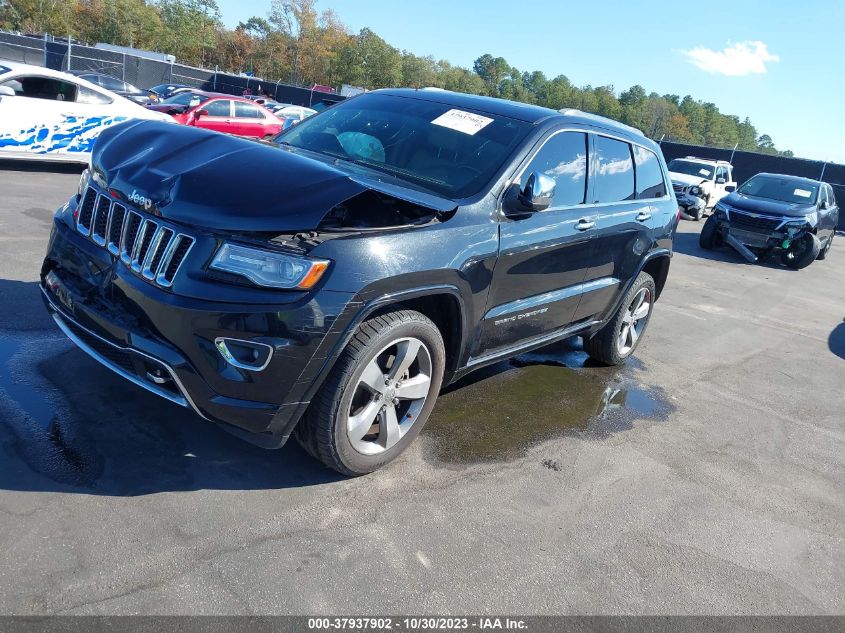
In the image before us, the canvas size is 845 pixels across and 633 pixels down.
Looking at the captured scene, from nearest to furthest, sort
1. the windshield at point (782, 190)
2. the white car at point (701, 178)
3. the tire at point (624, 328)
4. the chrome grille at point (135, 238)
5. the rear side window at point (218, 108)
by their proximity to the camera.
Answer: the chrome grille at point (135, 238)
the tire at point (624, 328)
the windshield at point (782, 190)
the rear side window at point (218, 108)
the white car at point (701, 178)

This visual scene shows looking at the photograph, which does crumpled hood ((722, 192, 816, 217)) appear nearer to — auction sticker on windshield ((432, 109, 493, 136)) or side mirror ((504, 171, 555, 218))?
auction sticker on windshield ((432, 109, 493, 136))

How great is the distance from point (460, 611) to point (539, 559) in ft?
1.85

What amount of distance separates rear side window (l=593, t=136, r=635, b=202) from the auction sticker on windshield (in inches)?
36.3

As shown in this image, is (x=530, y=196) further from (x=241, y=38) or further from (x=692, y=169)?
(x=241, y=38)

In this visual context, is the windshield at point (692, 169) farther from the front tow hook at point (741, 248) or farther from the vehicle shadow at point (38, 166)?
the vehicle shadow at point (38, 166)

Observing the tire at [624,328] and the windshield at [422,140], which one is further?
the tire at [624,328]

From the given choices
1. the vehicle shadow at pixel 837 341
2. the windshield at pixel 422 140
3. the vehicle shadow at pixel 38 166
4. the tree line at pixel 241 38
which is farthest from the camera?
the tree line at pixel 241 38

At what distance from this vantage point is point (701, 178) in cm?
2050

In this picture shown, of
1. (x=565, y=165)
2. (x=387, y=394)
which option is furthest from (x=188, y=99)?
(x=387, y=394)

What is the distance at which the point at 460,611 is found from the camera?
9.14 feet

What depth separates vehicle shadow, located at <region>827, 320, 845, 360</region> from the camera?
313 inches

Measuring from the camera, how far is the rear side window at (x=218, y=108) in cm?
1753

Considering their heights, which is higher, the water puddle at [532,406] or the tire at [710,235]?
the tire at [710,235]

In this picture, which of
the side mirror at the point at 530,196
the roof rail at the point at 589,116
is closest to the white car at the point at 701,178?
the roof rail at the point at 589,116
